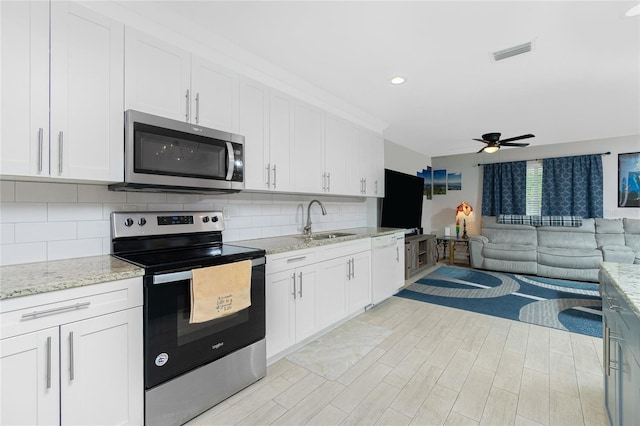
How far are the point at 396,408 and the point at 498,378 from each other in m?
0.88

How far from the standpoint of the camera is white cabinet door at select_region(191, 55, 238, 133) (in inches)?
82.8

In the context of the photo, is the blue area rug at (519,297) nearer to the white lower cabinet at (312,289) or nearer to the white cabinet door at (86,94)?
the white lower cabinet at (312,289)

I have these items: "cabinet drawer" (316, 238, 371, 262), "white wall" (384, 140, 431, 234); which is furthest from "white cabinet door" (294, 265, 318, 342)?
"white wall" (384, 140, 431, 234)

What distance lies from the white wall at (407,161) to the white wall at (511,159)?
387 mm

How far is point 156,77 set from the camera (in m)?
1.91

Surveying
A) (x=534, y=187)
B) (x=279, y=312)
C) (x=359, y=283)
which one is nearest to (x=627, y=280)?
(x=279, y=312)

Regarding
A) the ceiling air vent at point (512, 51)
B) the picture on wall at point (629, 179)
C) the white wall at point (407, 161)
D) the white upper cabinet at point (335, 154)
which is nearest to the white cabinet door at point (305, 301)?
the white upper cabinet at point (335, 154)

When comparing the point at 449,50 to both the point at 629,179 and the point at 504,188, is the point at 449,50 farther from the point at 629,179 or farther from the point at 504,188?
the point at 629,179

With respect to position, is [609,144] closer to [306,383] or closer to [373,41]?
[373,41]

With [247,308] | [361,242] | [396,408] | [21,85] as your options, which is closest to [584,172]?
[361,242]

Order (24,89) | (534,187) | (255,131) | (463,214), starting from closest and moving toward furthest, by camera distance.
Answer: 1. (24,89)
2. (255,131)
3. (534,187)
4. (463,214)

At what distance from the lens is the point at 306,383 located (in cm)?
210

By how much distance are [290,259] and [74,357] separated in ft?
4.59

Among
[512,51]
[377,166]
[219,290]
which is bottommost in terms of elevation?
[219,290]
